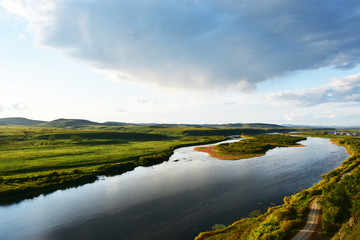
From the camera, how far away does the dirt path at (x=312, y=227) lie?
25.7 metres

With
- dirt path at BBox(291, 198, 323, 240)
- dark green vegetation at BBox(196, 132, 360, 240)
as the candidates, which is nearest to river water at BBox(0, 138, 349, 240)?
dark green vegetation at BBox(196, 132, 360, 240)

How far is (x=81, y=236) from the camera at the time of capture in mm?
32312

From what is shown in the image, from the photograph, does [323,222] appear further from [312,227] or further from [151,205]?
[151,205]

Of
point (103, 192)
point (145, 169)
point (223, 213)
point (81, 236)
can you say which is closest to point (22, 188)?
point (103, 192)

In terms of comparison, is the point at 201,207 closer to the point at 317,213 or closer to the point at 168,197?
the point at 168,197

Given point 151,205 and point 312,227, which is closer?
point 312,227

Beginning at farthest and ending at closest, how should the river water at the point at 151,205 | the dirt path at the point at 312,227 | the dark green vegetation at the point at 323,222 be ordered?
the river water at the point at 151,205 < the dirt path at the point at 312,227 < the dark green vegetation at the point at 323,222

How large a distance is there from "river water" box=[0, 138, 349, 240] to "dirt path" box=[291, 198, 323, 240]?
979cm

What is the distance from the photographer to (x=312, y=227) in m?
28.0

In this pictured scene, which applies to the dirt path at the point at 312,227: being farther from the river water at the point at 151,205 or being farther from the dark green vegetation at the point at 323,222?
the river water at the point at 151,205

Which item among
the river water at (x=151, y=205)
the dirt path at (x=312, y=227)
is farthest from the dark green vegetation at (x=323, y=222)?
the river water at (x=151, y=205)

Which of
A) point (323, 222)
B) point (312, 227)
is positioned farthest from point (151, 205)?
point (323, 222)

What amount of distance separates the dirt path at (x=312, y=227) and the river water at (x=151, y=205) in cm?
979

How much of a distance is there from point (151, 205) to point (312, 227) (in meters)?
30.9
